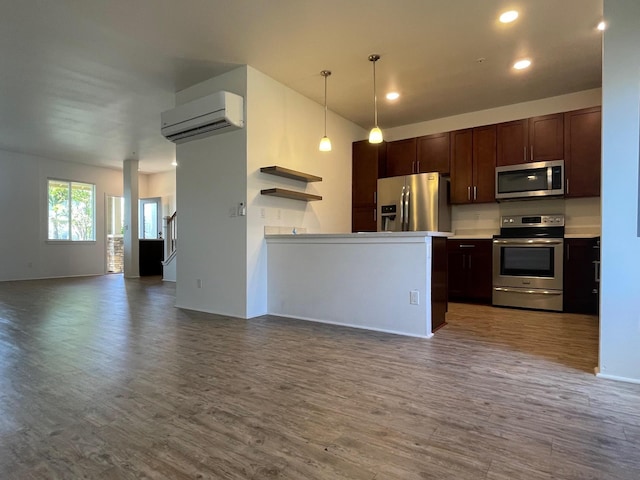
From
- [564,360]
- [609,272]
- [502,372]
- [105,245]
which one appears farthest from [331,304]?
[105,245]

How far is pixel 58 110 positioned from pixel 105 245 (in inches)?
196

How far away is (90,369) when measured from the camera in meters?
2.43

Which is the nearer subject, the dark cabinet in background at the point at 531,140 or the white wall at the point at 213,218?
the white wall at the point at 213,218

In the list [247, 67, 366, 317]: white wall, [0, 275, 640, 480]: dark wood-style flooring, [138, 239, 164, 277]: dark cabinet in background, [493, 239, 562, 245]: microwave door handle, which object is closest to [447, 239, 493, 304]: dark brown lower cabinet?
[493, 239, 562, 245]: microwave door handle

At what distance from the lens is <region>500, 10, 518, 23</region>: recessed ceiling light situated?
2.99 meters

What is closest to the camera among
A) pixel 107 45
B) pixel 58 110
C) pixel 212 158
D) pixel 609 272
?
pixel 609 272

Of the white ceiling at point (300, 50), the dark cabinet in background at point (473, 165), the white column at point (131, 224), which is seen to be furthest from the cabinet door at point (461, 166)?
the white column at point (131, 224)

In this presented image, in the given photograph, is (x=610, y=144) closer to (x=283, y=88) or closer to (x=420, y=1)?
(x=420, y=1)

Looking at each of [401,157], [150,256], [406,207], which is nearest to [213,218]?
[406,207]

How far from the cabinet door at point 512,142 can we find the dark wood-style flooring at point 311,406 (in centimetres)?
238

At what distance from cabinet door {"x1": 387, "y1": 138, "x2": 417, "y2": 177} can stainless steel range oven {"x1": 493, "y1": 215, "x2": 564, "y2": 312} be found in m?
1.65

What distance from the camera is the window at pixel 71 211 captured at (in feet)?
27.6

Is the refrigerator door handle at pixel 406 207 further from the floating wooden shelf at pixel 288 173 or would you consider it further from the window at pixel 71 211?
the window at pixel 71 211

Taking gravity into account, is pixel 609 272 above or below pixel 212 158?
below
